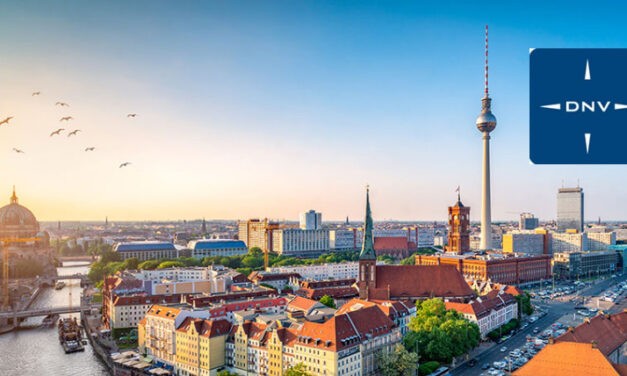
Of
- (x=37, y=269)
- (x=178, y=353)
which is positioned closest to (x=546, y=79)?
(x=178, y=353)

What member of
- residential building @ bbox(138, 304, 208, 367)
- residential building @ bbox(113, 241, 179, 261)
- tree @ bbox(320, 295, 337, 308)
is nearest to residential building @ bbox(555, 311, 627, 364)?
tree @ bbox(320, 295, 337, 308)

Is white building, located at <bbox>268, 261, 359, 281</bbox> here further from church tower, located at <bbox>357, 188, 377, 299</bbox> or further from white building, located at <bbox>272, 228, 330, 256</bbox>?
white building, located at <bbox>272, 228, 330, 256</bbox>

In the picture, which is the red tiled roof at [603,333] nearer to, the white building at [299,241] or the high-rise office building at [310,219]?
the white building at [299,241]

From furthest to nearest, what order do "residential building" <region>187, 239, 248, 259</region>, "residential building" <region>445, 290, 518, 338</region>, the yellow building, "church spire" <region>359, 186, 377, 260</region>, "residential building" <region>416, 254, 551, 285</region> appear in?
"residential building" <region>187, 239, 248, 259</region>
"residential building" <region>416, 254, 551, 285</region>
"church spire" <region>359, 186, 377, 260</region>
"residential building" <region>445, 290, 518, 338</region>
the yellow building

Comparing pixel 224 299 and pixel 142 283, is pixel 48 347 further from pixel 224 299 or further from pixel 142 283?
pixel 224 299

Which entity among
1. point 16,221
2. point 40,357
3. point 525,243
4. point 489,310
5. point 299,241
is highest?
point 16,221

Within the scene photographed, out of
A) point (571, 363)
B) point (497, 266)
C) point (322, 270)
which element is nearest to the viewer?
point (571, 363)

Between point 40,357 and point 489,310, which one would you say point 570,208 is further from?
point 40,357

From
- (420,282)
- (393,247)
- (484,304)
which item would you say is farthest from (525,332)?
(393,247)
